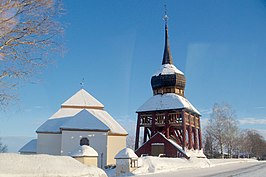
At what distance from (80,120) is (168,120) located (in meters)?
11.1

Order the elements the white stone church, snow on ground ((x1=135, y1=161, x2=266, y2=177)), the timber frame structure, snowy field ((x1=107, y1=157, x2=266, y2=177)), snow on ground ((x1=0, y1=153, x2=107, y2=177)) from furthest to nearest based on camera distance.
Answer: the timber frame structure
the white stone church
snowy field ((x1=107, y1=157, x2=266, y2=177))
snow on ground ((x1=135, y1=161, x2=266, y2=177))
snow on ground ((x1=0, y1=153, x2=107, y2=177))

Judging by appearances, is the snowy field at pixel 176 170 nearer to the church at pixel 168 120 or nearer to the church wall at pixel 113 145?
the church at pixel 168 120

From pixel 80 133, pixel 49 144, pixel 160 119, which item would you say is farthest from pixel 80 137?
pixel 160 119

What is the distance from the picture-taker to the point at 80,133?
34625 millimetres

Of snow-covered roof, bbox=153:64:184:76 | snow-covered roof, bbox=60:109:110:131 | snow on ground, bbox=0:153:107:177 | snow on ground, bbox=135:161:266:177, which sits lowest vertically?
snow on ground, bbox=135:161:266:177

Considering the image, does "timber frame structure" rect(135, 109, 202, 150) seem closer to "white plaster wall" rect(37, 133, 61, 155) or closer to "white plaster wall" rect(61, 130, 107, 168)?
"white plaster wall" rect(61, 130, 107, 168)

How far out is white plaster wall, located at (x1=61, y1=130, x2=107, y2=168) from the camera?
34.3 metres

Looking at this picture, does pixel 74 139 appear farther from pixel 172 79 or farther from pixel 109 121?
pixel 172 79

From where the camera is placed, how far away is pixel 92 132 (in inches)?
1367

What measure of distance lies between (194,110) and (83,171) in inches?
1114

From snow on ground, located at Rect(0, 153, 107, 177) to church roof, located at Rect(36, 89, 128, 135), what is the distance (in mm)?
18342

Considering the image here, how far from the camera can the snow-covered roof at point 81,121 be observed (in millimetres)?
35094

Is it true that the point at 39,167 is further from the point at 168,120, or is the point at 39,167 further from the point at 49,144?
the point at 168,120

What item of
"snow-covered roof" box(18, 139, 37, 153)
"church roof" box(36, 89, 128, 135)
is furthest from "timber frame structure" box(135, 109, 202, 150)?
"snow-covered roof" box(18, 139, 37, 153)
